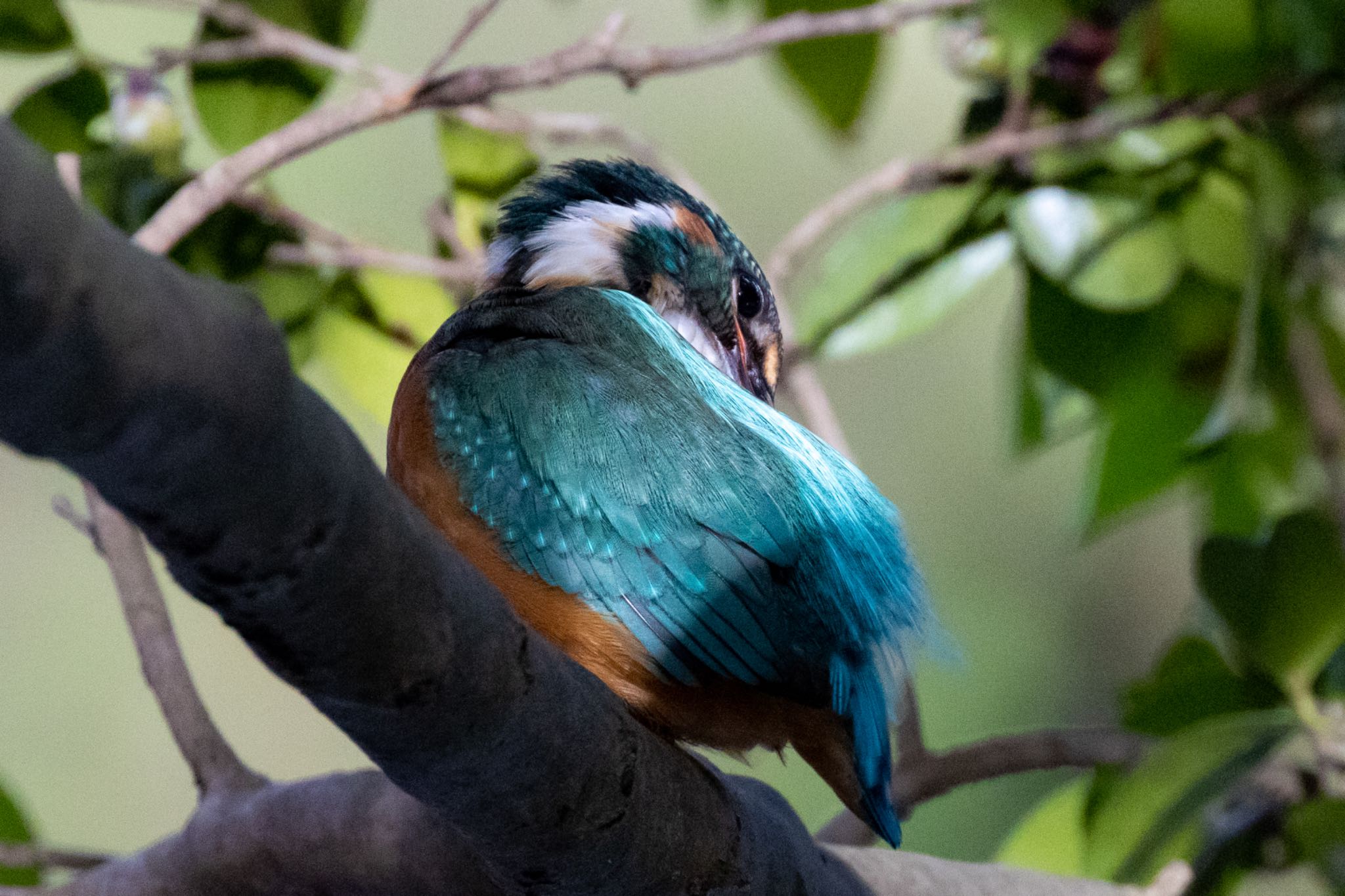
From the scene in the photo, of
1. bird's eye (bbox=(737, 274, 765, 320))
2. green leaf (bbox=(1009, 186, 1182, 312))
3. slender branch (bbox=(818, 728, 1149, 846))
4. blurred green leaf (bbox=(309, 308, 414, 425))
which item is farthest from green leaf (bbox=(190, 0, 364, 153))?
slender branch (bbox=(818, 728, 1149, 846))

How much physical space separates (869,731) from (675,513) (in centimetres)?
14

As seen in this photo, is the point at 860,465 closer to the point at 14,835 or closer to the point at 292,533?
the point at 14,835

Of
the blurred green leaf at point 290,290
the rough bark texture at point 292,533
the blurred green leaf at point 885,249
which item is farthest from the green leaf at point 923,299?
the rough bark texture at point 292,533

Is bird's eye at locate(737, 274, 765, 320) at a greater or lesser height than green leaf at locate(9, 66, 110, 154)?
lesser

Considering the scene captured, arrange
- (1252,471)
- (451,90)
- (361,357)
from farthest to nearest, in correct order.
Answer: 1. (1252,471)
2. (361,357)
3. (451,90)

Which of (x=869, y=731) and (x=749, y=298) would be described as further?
(x=749, y=298)

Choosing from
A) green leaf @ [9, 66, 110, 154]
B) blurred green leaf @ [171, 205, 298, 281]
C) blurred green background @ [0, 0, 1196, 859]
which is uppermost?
green leaf @ [9, 66, 110, 154]

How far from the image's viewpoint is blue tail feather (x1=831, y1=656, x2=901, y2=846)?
600 mm

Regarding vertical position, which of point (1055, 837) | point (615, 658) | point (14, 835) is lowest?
point (1055, 837)

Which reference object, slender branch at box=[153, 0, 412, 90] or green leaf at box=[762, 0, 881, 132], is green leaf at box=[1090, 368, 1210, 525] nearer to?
green leaf at box=[762, 0, 881, 132]

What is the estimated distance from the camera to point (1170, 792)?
1.02 meters

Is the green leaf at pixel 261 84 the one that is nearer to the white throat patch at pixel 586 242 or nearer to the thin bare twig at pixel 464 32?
the thin bare twig at pixel 464 32

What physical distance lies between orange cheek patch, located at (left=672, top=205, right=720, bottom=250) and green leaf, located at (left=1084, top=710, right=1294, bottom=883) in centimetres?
55

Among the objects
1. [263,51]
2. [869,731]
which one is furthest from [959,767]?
A: [263,51]
